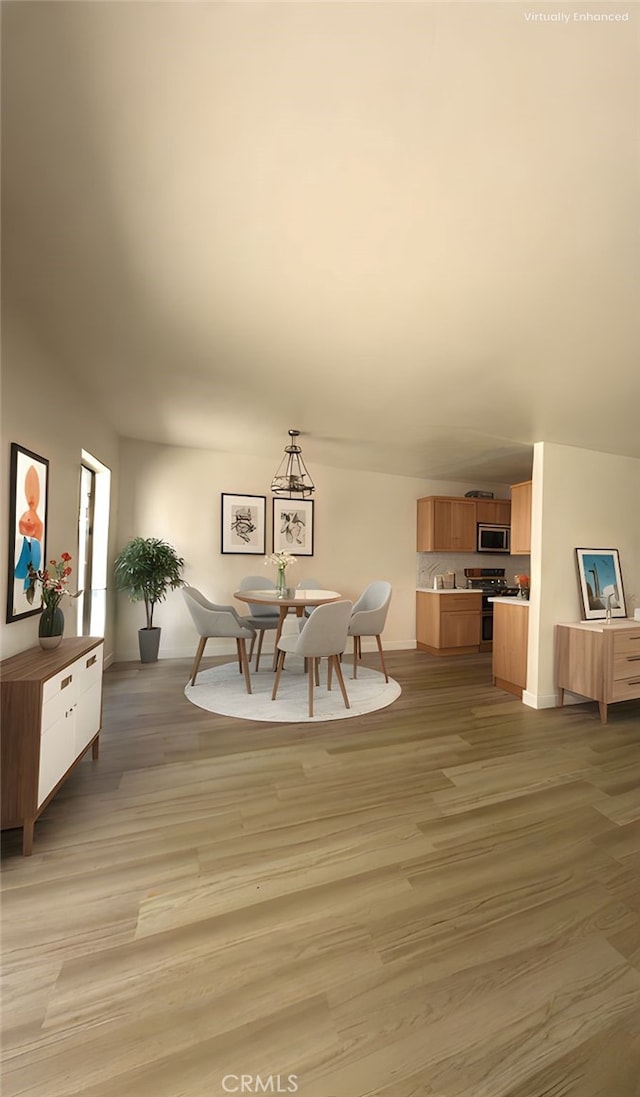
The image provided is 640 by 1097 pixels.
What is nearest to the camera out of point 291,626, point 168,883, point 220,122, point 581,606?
point 220,122

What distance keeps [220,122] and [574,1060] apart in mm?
2782

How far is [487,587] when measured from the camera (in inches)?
256

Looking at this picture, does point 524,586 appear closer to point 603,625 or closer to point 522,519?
point 522,519

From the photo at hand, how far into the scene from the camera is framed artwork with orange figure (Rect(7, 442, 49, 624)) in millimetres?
2268

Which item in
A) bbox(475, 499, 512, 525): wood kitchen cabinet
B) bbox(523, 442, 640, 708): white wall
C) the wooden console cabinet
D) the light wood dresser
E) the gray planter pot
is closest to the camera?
the wooden console cabinet

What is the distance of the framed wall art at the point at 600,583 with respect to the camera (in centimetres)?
408

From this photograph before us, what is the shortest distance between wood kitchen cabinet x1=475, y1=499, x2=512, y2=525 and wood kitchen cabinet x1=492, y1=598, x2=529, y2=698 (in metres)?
2.27

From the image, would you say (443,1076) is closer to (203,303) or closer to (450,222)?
(450,222)

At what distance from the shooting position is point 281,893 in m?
1.66

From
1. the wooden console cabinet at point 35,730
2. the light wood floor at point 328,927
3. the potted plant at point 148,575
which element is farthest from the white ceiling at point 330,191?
the light wood floor at point 328,927

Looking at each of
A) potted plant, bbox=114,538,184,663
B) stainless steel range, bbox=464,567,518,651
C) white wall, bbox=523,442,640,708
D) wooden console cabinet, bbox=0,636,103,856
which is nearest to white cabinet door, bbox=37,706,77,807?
wooden console cabinet, bbox=0,636,103,856

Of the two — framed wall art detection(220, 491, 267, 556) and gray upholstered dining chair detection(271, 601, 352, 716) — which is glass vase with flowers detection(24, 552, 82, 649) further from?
framed wall art detection(220, 491, 267, 556)

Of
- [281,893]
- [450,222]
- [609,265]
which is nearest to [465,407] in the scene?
[609,265]

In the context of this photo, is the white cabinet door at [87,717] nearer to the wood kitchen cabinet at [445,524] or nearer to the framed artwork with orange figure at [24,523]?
the framed artwork with orange figure at [24,523]
